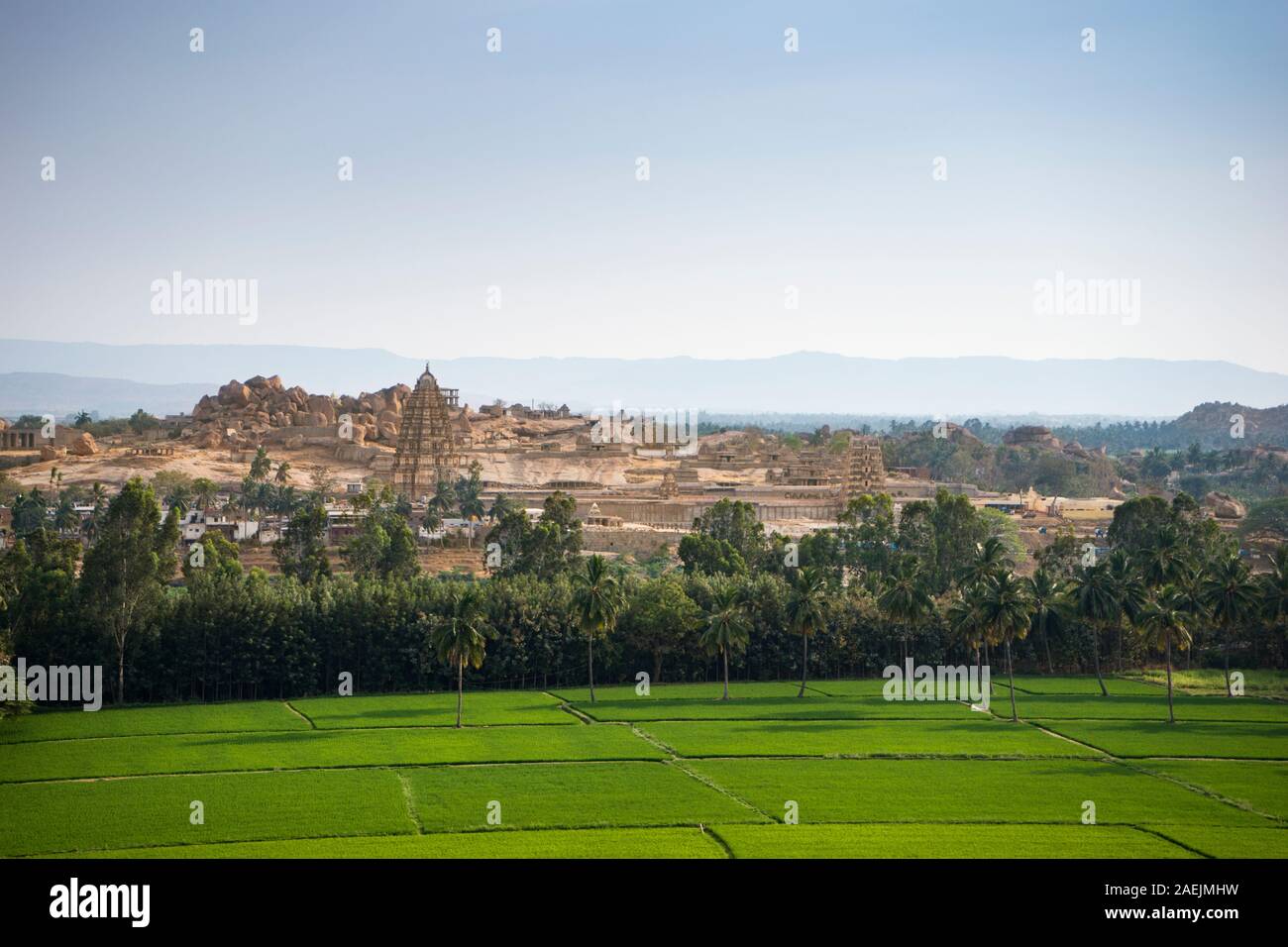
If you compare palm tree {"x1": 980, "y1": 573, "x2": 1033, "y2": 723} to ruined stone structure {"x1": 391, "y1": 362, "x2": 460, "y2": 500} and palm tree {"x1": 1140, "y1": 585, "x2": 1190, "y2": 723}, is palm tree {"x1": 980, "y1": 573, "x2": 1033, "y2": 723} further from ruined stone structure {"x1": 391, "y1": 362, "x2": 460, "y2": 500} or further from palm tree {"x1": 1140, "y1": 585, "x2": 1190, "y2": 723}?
ruined stone structure {"x1": 391, "y1": 362, "x2": 460, "y2": 500}

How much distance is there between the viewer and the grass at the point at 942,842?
26.4 m

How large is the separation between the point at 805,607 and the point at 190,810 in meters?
23.7

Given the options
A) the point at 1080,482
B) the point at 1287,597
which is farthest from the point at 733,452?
the point at 1287,597

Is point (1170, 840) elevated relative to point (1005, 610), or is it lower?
lower

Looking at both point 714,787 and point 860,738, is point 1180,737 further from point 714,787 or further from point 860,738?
point 714,787

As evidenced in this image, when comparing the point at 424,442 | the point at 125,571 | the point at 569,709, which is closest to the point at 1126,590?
the point at 569,709

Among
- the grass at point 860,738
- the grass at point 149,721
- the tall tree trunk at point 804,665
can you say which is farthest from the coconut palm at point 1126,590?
the grass at point 149,721

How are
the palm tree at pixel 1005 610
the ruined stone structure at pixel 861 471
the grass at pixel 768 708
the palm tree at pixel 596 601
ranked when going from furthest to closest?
the ruined stone structure at pixel 861 471
the palm tree at pixel 596 601
the palm tree at pixel 1005 610
the grass at pixel 768 708

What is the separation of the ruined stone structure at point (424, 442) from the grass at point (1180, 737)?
9480 cm

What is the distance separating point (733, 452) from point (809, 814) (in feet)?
469

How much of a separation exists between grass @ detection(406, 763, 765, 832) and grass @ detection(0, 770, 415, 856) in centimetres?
95

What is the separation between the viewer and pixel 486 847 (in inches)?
1062

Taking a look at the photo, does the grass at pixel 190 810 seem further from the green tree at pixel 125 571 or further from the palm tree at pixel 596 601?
the green tree at pixel 125 571

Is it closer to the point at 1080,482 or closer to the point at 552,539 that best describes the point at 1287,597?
the point at 552,539
